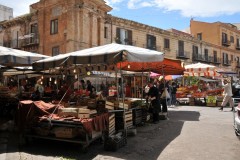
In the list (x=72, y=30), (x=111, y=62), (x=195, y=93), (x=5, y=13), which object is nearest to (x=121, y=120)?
(x=111, y=62)

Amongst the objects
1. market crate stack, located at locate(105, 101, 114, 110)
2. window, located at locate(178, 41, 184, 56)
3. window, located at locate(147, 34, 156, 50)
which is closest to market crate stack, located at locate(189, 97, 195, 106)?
market crate stack, located at locate(105, 101, 114, 110)

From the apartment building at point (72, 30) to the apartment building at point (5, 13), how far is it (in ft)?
19.7

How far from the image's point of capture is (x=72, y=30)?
23.8 m

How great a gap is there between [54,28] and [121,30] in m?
6.83

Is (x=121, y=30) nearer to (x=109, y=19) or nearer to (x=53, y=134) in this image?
(x=109, y=19)

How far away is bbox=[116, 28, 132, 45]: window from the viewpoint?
28375 mm

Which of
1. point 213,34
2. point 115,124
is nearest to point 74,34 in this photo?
point 115,124

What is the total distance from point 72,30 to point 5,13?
18.6 m

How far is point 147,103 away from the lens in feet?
34.8

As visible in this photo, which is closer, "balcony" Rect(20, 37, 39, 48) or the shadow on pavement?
the shadow on pavement

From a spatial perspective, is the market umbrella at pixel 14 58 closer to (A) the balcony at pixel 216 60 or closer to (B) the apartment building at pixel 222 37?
(A) the balcony at pixel 216 60

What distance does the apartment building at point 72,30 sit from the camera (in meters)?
24.1

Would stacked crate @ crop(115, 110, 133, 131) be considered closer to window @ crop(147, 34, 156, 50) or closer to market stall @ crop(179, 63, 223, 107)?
market stall @ crop(179, 63, 223, 107)

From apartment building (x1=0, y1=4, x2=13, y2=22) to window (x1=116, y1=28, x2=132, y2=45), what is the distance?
1763 centimetres
